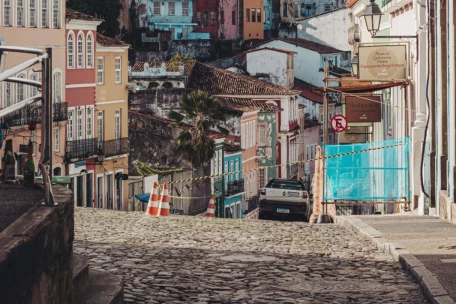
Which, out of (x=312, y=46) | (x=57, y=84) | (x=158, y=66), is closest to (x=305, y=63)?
(x=312, y=46)

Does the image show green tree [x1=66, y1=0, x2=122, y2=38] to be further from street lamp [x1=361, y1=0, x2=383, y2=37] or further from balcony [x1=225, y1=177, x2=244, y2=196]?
street lamp [x1=361, y1=0, x2=383, y2=37]

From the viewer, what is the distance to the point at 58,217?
25.2 ft

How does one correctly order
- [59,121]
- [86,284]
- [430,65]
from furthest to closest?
[59,121] < [430,65] < [86,284]

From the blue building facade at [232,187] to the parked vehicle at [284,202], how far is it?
24284 millimetres

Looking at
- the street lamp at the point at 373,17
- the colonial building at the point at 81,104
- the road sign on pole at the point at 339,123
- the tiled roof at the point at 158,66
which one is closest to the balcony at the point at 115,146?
the colonial building at the point at 81,104

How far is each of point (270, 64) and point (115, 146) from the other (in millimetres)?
36208

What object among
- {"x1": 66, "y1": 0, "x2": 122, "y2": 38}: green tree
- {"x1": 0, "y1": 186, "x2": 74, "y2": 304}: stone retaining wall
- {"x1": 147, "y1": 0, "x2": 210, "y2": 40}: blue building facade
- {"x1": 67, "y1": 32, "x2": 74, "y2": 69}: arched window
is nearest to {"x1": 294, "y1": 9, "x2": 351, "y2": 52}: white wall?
{"x1": 147, "y1": 0, "x2": 210, "y2": 40}: blue building facade

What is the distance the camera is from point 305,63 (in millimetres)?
97750

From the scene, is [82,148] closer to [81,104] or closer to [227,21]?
[81,104]

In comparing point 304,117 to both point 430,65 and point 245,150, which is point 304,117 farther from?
point 430,65

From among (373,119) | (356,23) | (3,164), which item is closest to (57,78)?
(356,23)

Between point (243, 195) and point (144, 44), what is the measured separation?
41859mm

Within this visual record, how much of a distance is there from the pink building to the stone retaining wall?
10870cm

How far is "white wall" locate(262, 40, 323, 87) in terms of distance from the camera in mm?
96688
